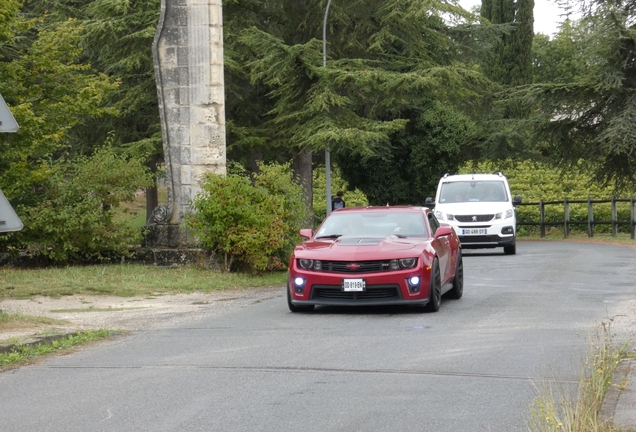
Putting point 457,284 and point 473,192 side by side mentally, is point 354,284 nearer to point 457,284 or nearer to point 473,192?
point 457,284

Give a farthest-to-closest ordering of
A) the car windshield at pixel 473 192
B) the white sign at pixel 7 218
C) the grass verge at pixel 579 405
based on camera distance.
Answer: the car windshield at pixel 473 192, the white sign at pixel 7 218, the grass verge at pixel 579 405

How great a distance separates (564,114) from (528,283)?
22284mm

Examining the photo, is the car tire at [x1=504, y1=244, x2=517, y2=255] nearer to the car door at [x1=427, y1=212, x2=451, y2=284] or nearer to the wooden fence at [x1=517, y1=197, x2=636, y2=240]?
the wooden fence at [x1=517, y1=197, x2=636, y2=240]

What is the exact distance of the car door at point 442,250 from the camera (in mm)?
15289

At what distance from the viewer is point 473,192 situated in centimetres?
3022

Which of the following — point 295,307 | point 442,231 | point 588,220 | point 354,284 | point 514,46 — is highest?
point 514,46

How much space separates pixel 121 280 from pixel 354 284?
7150mm

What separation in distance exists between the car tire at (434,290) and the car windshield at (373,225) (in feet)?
2.90

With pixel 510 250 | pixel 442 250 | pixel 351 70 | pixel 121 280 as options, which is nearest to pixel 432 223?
pixel 442 250

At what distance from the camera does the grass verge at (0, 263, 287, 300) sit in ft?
60.8

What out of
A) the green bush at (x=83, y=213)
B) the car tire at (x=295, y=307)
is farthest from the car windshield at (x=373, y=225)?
the green bush at (x=83, y=213)

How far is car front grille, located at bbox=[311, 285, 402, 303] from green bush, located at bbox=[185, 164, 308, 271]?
7096 mm

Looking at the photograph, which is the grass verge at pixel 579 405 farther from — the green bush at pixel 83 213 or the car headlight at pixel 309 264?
the green bush at pixel 83 213

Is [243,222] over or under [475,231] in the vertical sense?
over
